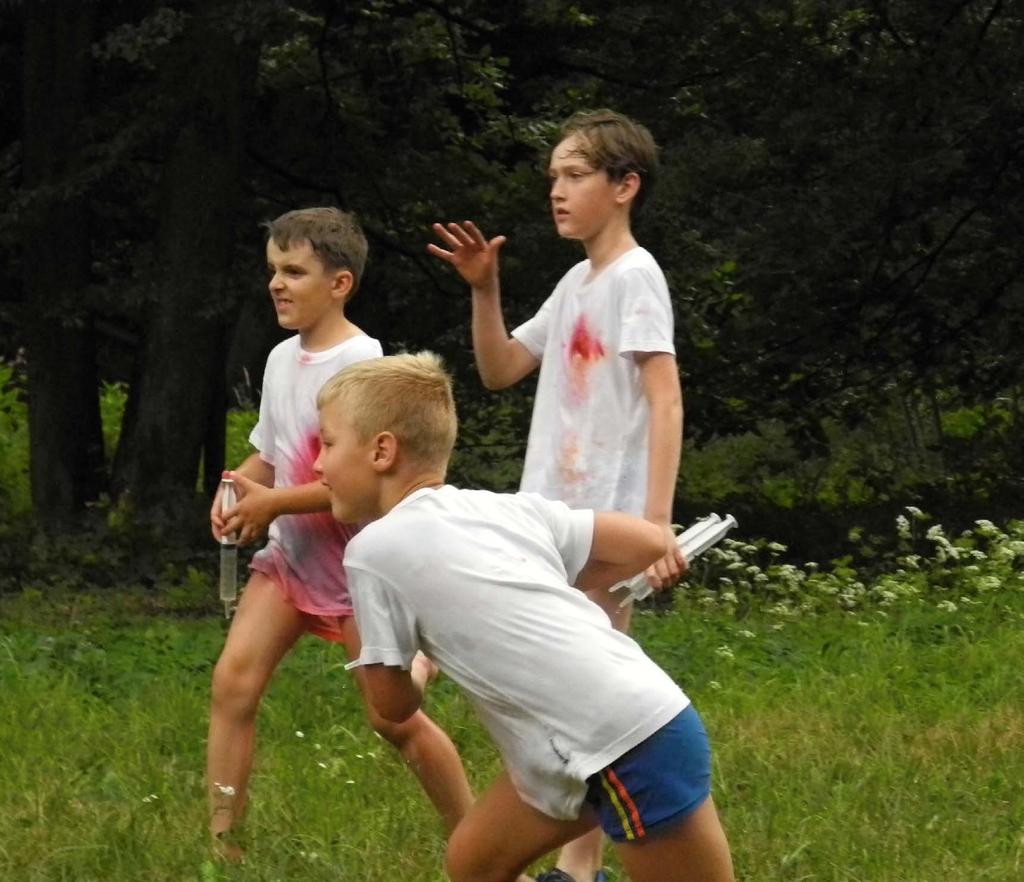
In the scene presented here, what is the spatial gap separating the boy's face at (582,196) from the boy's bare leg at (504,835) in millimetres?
1597

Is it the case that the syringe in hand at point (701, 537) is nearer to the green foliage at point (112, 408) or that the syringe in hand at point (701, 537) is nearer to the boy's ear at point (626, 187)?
the boy's ear at point (626, 187)

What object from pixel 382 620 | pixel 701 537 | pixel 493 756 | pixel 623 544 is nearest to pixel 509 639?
pixel 382 620

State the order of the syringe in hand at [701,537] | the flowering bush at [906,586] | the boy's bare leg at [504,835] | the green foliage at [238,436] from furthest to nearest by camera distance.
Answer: the green foliage at [238,436] < the flowering bush at [906,586] < the syringe in hand at [701,537] < the boy's bare leg at [504,835]

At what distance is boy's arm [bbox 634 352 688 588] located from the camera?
4582 millimetres

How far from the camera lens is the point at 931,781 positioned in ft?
18.8

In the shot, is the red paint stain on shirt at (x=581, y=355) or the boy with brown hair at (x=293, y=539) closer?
the red paint stain on shirt at (x=581, y=355)

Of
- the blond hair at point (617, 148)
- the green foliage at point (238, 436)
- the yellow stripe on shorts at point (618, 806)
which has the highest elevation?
the blond hair at point (617, 148)

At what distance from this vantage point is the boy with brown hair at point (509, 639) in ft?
11.5

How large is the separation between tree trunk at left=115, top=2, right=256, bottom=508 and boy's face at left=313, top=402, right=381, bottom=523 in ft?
31.9

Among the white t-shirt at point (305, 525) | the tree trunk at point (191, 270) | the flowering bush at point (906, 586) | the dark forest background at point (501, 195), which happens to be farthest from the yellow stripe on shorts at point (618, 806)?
the dark forest background at point (501, 195)

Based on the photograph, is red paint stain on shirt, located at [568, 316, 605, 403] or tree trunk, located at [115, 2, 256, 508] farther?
tree trunk, located at [115, 2, 256, 508]

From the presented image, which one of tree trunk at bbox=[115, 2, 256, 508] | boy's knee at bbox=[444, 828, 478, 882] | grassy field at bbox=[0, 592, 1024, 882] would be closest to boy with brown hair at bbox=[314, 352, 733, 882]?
boy's knee at bbox=[444, 828, 478, 882]

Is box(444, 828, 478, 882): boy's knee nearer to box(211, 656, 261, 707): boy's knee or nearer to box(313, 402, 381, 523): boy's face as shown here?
box(313, 402, 381, 523): boy's face

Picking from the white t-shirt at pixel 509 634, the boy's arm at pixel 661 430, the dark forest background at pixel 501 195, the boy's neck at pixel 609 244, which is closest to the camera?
the white t-shirt at pixel 509 634
